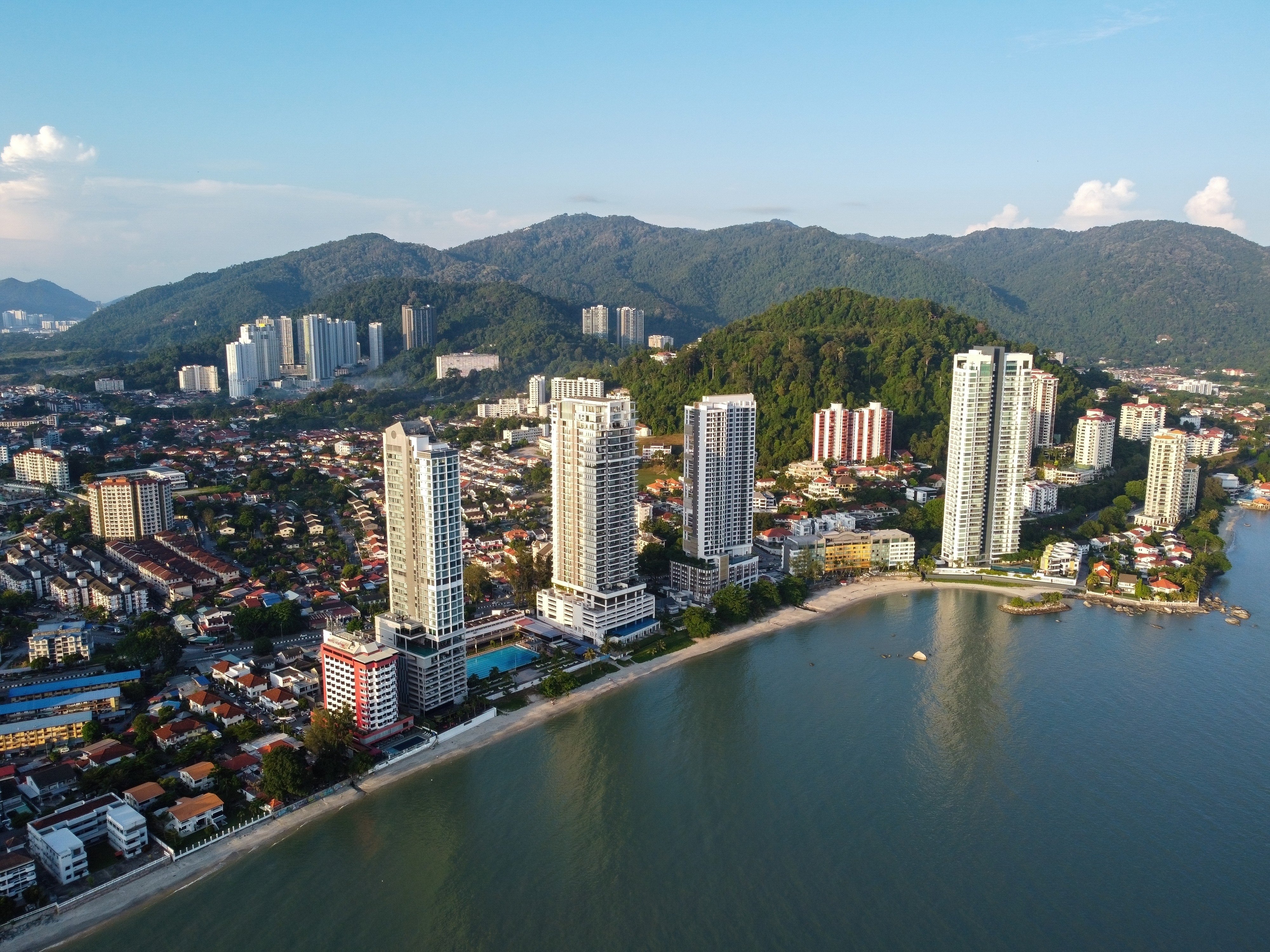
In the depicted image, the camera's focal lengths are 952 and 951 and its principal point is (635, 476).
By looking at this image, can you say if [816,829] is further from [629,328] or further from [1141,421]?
[629,328]

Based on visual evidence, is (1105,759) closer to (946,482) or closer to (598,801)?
(598,801)

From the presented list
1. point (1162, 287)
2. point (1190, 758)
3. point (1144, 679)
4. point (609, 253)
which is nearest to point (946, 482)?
point (1144, 679)

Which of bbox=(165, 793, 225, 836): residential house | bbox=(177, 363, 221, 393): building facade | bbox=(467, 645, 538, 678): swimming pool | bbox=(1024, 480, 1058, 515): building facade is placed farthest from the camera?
bbox=(177, 363, 221, 393): building facade

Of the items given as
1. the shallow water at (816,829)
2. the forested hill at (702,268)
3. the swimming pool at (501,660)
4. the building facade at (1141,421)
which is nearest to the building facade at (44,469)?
the swimming pool at (501,660)

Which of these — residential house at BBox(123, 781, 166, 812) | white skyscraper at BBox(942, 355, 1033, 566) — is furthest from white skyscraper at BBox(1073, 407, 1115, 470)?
residential house at BBox(123, 781, 166, 812)

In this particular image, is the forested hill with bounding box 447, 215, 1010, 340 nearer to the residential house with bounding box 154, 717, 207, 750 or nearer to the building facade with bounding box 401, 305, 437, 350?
the building facade with bounding box 401, 305, 437, 350

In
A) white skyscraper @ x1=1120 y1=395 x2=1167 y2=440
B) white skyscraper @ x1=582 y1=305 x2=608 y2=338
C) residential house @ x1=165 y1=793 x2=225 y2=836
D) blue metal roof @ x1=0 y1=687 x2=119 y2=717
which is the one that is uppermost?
white skyscraper @ x1=582 y1=305 x2=608 y2=338

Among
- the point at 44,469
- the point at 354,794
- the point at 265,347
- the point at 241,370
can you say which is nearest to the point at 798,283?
the point at 265,347
